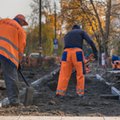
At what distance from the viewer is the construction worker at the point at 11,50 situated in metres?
9.56

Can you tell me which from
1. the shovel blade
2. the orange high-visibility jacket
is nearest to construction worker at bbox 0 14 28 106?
the orange high-visibility jacket

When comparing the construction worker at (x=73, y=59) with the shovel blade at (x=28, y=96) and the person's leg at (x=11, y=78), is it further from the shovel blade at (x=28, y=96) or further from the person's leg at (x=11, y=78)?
the person's leg at (x=11, y=78)

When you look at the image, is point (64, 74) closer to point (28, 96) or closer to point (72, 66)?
point (72, 66)

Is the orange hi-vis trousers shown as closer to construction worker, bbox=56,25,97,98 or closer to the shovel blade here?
construction worker, bbox=56,25,97,98

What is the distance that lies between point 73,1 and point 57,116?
4115 cm

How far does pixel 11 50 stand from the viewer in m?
9.57

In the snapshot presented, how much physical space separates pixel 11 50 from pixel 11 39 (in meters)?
0.23

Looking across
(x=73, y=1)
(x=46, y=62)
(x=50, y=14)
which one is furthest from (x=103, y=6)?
(x=50, y=14)

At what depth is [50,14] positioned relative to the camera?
6456 centimetres

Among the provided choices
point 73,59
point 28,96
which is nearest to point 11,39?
point 28,96

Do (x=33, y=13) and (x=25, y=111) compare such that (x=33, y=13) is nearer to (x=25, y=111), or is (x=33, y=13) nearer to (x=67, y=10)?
(x=67, y=10)

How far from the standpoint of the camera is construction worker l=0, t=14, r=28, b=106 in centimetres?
956

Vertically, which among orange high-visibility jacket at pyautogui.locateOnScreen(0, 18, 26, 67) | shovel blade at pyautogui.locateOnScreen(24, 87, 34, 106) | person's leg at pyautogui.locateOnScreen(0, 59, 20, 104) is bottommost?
shovel blade at pyautogui.locateOnScreen(24, 87, 34, 106)

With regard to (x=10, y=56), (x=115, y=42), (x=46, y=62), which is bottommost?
(x=46, y=62)
